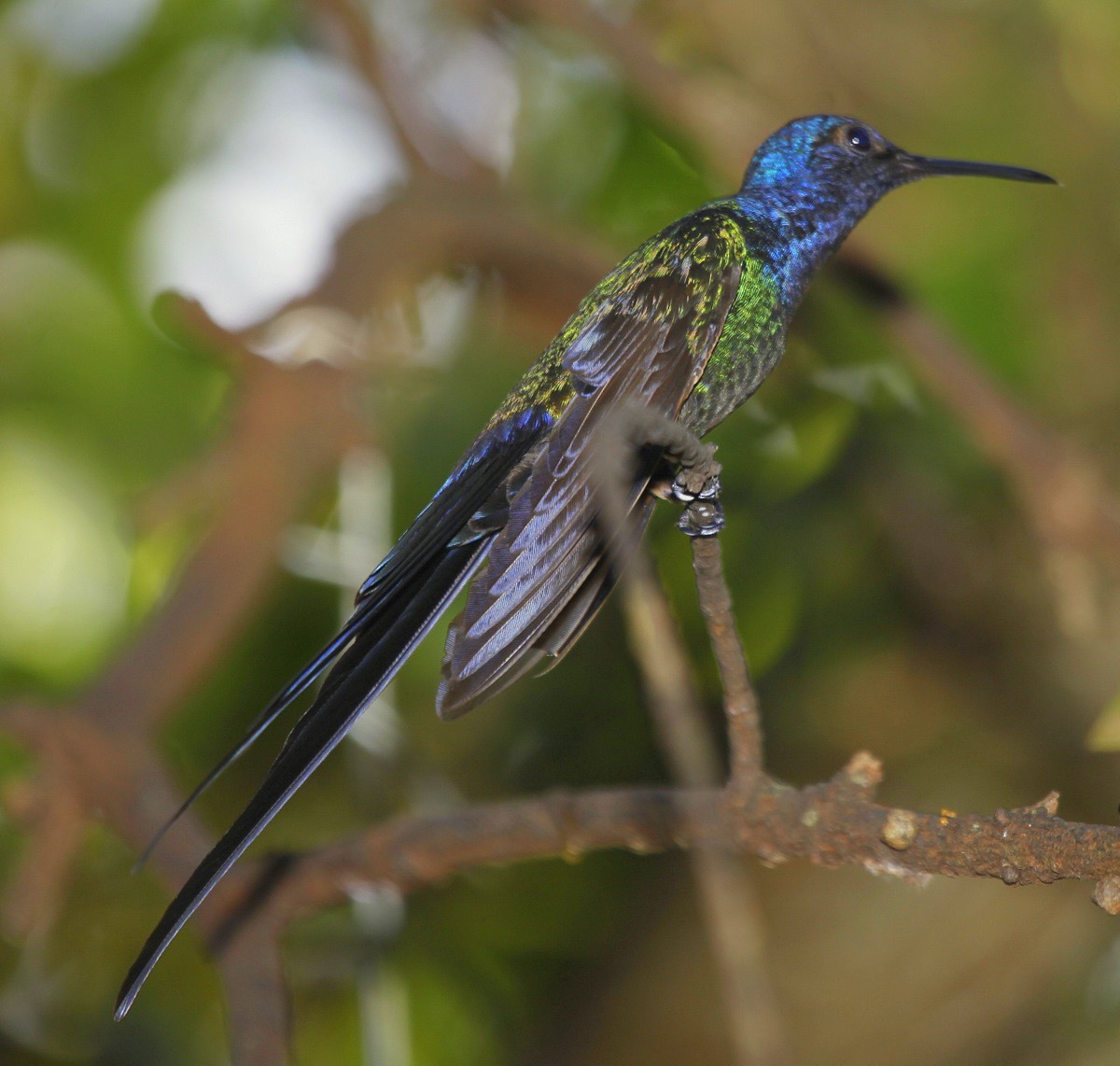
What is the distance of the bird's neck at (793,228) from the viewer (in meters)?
2.46

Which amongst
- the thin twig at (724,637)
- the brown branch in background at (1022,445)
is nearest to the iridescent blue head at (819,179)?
the thin twig at (724,637)

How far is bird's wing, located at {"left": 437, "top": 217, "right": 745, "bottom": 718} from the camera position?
6.08 ft

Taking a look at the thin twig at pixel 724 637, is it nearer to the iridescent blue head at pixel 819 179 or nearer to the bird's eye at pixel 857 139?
the iridescent blue head at pixel 819 179

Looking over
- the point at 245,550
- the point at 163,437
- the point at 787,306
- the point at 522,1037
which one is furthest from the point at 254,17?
the point at 522,1037

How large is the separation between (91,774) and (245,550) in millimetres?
664

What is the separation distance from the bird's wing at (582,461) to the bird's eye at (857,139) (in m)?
0.63

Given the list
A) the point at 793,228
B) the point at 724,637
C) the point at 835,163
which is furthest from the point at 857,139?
the point at 724,637

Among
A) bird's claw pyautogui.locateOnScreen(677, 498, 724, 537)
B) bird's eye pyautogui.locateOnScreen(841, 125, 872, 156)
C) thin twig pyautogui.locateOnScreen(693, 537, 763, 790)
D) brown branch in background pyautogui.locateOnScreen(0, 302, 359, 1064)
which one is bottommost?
thin twig pyautogui.locateOnScreen(693, 537, 763, 790)

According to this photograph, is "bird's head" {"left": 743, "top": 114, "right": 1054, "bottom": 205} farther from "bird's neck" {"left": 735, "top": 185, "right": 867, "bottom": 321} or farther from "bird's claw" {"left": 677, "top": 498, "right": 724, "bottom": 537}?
"bird's claw" {"left": 677, "top": 498, "right": 724, "bottom": 537}

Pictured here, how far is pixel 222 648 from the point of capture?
316 cm

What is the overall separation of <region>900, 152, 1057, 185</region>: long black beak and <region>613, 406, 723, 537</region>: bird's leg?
106 centimetres

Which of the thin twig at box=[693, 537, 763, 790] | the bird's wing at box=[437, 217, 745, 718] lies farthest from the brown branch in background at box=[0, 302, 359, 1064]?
the thin twig at box=[693, 537, 763, 790]

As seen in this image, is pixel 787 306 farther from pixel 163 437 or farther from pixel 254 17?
pixel 254 17

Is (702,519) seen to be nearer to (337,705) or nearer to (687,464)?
(687,464)
